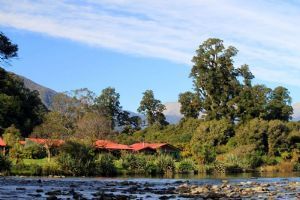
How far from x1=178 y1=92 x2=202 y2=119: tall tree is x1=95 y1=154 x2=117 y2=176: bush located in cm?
6121

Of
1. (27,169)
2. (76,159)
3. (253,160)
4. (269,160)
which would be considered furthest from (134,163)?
(269,160)

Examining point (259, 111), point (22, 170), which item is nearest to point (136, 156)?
point (22, 170)

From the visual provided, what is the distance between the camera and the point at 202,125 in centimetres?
9669

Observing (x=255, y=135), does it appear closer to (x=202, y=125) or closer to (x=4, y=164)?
A: (x=202, y=125)

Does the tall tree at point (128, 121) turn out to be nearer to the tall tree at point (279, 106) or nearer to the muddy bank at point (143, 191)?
the tall tree at point (279, 106)

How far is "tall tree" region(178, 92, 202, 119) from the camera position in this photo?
11494 cm

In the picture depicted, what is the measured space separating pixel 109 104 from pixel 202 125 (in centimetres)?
5101

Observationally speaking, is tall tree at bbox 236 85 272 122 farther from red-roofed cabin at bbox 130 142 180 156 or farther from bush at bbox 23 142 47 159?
bush at bbox 23 142 47 159

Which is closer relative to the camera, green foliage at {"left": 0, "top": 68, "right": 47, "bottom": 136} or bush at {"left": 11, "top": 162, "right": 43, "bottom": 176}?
bush at {"left": 11, "top": 162, "right": 43, "bottom": 176}

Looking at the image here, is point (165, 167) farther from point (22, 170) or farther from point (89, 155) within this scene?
point (22, 170)

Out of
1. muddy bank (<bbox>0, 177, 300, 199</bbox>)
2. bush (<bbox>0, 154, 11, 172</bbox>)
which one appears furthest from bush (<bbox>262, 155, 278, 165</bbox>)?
muddy bank (<bbox>0, 177, 300, 199</bbox>)

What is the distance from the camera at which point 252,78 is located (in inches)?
4419

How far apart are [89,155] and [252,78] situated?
221 ft

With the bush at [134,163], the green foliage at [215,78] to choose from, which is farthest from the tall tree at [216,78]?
the bush at [134,163]
